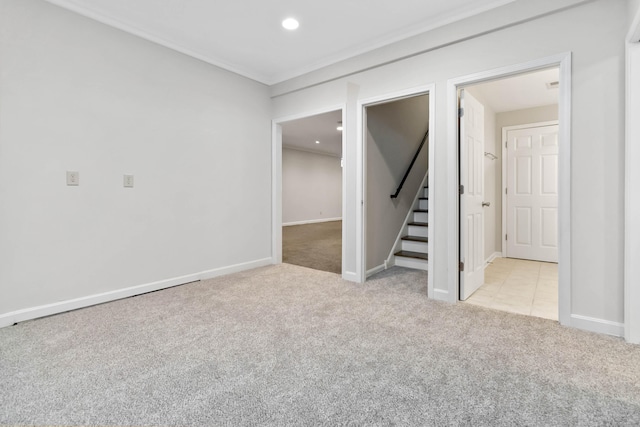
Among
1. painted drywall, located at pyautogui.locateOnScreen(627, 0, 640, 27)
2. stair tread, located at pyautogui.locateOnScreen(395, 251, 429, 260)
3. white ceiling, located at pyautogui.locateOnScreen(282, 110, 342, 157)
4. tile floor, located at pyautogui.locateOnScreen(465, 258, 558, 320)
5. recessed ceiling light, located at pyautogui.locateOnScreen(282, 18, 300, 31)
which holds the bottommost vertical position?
tile floor, located at pyautogui.locateOnScreen(465, 258, 558, 320)

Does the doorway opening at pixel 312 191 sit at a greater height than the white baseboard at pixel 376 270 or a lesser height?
greater

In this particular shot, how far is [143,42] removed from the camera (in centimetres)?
302

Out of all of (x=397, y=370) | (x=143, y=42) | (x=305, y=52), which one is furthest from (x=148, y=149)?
(x=397, y=370)

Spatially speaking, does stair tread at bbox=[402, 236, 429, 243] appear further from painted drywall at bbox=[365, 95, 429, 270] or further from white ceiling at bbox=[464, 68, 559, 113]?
white ceiling at bbox=[464, 68, 559, 113]

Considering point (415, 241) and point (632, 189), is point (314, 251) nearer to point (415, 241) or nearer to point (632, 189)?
point (415, 241)

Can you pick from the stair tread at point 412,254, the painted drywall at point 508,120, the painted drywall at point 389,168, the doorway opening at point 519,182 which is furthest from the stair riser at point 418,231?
the painted drywall at point 508,120

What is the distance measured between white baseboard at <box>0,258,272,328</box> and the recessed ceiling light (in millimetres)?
2698

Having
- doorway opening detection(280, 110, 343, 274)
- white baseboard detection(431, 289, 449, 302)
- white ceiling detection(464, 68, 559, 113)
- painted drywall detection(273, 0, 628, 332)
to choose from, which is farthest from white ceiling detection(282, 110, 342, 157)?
white baseboard detection(431, 289, 449, 302)

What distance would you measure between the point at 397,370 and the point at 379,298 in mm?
1234

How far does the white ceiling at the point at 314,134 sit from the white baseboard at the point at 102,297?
8.14 ft

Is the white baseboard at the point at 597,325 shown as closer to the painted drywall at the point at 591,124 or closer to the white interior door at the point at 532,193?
the painted drywall at the point at 591,124

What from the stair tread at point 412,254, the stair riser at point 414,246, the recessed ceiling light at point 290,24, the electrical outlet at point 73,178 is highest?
the recessed ceiling light at point 290,24

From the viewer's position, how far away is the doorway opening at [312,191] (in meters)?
5.71

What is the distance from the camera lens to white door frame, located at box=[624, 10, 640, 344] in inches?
77.6
